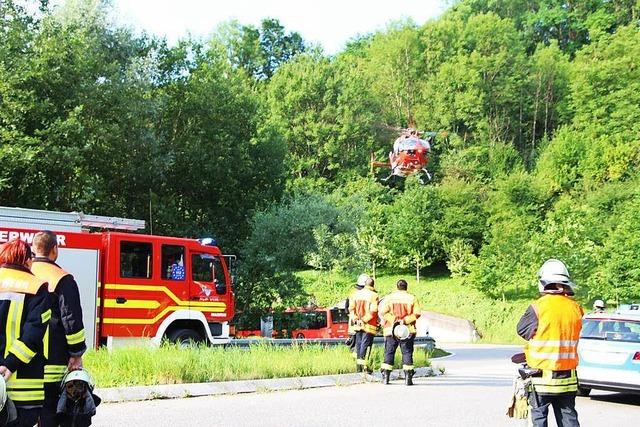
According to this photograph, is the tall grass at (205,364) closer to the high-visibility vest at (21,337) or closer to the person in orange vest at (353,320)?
the person in orange vest at (353,320)

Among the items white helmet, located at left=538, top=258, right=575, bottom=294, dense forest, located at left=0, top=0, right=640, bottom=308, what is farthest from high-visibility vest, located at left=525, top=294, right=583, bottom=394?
dense forest, located at left=0, top=0, right=640, bottom=308

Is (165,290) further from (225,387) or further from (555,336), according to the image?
(555,336)

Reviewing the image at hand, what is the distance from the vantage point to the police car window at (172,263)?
1672 cm

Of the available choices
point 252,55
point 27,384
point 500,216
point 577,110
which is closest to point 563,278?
point 27,384

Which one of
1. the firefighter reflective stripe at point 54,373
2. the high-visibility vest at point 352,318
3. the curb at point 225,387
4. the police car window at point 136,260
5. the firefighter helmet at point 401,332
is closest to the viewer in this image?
the firefighter reflective stripe at point 54,373

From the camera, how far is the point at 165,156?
2822 centimetres

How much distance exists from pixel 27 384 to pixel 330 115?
58.5m

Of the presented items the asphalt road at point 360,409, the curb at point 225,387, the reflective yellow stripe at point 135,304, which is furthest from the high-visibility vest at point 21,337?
the reflective yellow stripe at point 135,304

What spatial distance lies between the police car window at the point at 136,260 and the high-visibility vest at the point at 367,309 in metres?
4.79

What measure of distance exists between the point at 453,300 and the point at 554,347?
39.6m

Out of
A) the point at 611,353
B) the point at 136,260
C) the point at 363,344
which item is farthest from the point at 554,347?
the point at 136,260

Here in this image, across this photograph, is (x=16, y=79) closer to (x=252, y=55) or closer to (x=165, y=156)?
(x=165, y=156)

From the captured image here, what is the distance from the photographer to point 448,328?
43.0 meters

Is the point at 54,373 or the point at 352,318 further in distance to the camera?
the point at 352,318
